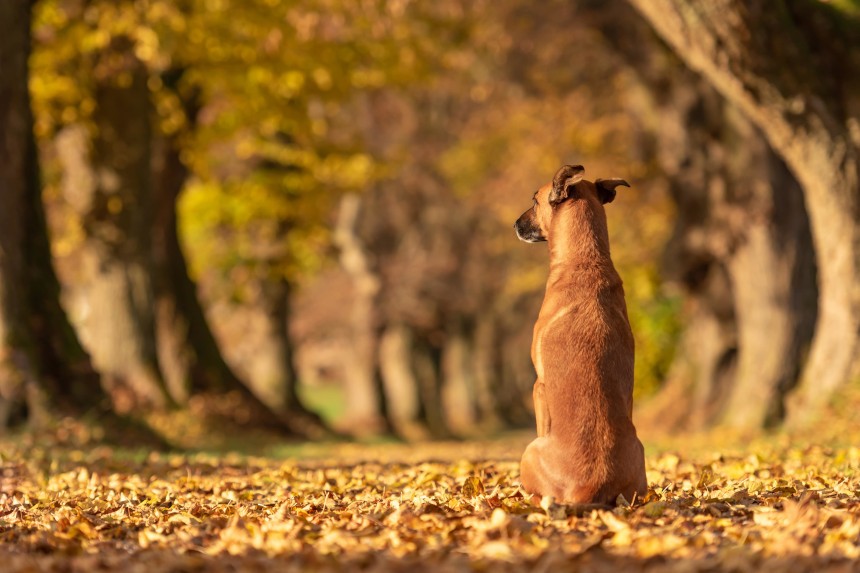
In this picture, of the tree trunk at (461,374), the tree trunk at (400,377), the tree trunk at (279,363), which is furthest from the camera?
the tree trunk at (461,374)

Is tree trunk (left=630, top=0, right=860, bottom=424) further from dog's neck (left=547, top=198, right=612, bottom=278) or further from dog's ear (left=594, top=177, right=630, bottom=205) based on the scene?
dog's neck (left=547, top=198, right=612, bottom=278)

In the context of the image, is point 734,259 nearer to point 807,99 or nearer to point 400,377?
point 807,99

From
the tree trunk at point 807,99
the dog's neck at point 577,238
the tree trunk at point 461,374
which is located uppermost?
the tree trunk at point 807,99

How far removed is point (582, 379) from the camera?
6.47m

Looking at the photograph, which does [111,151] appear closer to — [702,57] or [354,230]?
[702,57]

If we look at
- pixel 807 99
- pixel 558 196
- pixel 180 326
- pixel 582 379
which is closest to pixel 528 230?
pixel 558 196

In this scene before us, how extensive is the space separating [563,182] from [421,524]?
6.45 ft

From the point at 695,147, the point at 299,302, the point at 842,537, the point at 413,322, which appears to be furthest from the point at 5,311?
the point at 299,302

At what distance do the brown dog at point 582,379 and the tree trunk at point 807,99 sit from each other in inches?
228

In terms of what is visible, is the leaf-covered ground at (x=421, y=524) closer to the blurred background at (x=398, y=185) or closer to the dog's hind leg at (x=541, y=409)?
the dog's hind leg at (x=541, y=409)

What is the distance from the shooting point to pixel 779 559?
17.5 feet

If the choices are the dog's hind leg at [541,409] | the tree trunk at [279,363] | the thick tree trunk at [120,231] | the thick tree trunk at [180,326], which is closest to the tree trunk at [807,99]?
the dog's hind leg at [541,409]

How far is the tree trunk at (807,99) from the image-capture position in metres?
12.0

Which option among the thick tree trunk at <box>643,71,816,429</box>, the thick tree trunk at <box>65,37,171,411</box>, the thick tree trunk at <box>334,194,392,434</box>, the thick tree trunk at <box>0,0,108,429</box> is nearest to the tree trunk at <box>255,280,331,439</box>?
the thick tree trunk at <box>334,194,392,434</box>
